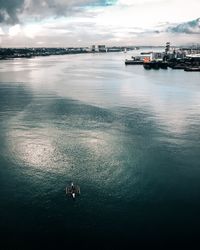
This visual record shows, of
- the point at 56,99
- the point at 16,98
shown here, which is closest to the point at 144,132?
the point at 56,99

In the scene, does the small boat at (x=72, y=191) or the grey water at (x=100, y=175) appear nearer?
the grey water at (x=100, y=175)

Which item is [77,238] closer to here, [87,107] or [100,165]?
[100,165]

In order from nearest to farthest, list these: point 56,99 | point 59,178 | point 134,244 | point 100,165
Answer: point 134,244 < point 59,178 < point 100,165 < point 56,99

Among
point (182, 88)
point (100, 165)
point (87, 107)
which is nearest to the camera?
point (100, 165)

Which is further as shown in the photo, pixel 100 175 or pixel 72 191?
pixel 100 175

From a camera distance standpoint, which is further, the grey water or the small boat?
the small boat

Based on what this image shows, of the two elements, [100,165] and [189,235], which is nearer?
[189,235]

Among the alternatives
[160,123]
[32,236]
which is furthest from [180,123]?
[32,236]
